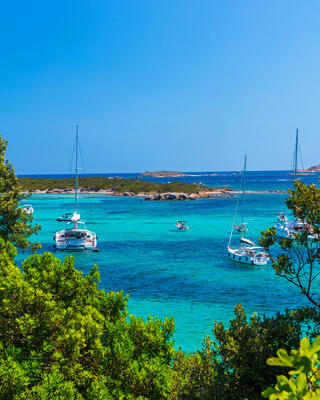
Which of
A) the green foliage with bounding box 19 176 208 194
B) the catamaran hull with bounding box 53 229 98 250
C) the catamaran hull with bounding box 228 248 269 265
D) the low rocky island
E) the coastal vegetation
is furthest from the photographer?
the green foliage with bounding box 19 176 208 194

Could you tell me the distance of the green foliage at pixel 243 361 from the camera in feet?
22.7

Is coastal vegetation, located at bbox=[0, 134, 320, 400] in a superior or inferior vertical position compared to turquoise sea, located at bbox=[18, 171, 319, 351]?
superior

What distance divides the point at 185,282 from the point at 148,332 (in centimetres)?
1940

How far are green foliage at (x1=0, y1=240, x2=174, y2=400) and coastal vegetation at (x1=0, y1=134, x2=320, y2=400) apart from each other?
0.02m

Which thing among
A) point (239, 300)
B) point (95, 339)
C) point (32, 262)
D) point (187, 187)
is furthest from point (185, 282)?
point (187, 187)

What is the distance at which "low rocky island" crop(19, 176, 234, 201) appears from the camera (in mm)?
118287

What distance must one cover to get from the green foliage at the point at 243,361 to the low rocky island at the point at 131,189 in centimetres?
10116

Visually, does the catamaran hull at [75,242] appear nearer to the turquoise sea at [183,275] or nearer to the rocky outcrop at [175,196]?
the turquoise sea at [183,275]

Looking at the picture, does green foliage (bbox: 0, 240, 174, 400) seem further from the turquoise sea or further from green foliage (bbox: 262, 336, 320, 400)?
the turquoise sea

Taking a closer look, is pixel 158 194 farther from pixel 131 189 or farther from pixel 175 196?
pixel 131 189

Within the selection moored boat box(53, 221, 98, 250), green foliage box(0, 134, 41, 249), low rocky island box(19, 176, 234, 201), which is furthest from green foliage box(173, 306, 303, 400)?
low rocky island box(19, 176, 234, 201)

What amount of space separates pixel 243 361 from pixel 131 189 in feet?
397

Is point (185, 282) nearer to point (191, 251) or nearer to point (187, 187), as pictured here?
point (191, 251)

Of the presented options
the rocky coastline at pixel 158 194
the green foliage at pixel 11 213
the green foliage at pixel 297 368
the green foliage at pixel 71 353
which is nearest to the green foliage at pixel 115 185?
the rocky coastline at pixel 158 194
